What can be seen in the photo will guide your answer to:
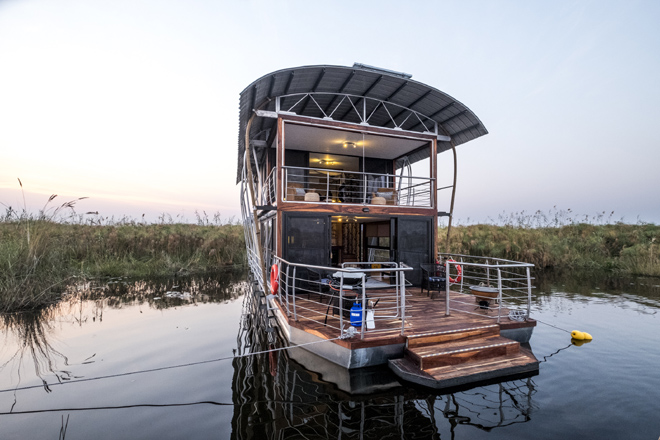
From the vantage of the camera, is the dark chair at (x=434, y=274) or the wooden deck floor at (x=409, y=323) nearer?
the wooden deck floor at (x=409, y=323)

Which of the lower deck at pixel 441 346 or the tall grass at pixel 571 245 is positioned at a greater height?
the tall grass at pixel 571 245

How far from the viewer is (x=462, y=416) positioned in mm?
3611

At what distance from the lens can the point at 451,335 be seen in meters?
4.89

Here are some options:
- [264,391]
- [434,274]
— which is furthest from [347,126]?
[264,391]

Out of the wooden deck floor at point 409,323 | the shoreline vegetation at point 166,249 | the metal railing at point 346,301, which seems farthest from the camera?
the shoreline vegetation at point 166,249

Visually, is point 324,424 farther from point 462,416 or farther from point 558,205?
point 558,205

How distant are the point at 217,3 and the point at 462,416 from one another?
13497mm

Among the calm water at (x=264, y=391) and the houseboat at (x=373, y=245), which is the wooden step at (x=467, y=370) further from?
the calm water at (x=264, y=391)

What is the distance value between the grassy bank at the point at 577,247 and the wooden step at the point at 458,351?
1251 cm

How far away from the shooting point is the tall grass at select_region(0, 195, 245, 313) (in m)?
7.97

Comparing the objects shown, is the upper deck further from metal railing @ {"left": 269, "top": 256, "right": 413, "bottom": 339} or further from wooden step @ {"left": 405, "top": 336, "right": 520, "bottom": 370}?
wooden step @ {"left": 405, "top": 336, "right": 520, "bottom": 370}

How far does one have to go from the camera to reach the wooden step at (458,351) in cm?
436

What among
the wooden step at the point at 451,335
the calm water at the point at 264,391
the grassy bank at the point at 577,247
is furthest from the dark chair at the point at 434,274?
the grassy bank at the point at 577,247

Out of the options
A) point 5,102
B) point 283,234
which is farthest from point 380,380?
point 5,102
